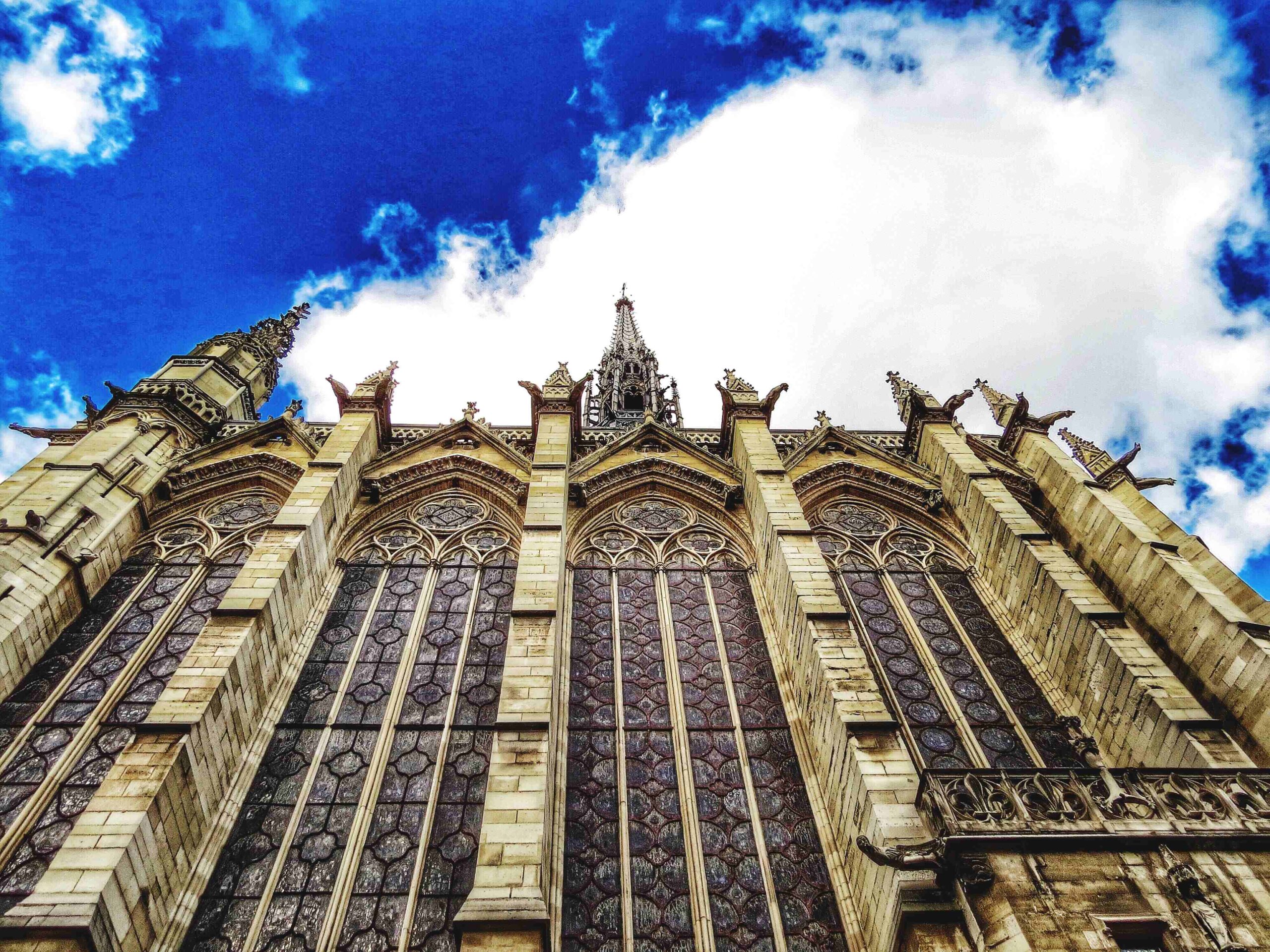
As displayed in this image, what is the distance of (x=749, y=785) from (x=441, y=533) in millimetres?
6087

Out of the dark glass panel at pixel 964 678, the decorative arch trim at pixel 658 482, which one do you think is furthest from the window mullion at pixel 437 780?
the dark glass panel at pixel 964 678

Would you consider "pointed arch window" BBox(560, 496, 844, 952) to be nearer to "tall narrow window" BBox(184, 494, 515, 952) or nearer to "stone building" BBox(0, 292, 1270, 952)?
"stone building" BBox(0, 292, 1270, 952)

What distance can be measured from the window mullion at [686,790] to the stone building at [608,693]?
1.6 inches

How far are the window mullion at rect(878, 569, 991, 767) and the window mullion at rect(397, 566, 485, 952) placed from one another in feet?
18.7

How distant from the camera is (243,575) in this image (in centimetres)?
893

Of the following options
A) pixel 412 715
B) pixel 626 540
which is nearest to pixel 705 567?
pixel 626 540

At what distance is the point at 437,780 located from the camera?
7891 millimetres

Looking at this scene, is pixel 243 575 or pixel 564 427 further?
pixel 564 427

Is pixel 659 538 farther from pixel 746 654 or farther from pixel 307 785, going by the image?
pixel 307 785

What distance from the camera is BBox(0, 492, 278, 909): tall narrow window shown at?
7.33m

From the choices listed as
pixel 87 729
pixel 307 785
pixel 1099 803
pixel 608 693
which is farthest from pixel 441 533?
pixel 1099 803

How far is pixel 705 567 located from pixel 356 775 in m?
5.47

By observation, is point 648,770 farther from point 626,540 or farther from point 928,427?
point 928,427

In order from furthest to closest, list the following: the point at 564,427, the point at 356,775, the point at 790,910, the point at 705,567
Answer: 1. the point at 564,427
2. the point at 705,567
3. the point at 356,775
4. the point at 790,910
